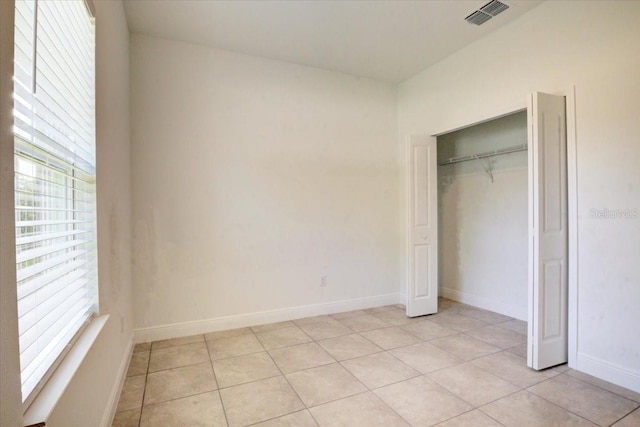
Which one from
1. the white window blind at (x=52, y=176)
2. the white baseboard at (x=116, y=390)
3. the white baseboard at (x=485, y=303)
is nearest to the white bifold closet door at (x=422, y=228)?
the white baseboard at (x=485, y=303)

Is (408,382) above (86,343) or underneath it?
underneath

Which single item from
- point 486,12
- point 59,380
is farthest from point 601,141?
point 59,380

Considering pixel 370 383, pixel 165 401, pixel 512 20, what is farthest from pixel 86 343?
pixel 512 20

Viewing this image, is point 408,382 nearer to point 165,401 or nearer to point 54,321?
point 165,401

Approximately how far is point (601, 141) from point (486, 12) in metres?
1.50

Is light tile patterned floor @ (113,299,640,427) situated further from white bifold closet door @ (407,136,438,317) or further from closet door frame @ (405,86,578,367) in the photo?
white bifold closet door @ (407,136,438,317)

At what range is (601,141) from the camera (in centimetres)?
245

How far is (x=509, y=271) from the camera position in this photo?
3854 millimetres

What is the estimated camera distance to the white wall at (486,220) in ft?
12.3

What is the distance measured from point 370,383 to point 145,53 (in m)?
3.65

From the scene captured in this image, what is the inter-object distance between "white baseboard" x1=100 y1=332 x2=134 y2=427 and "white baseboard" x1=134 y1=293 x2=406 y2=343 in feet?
1.18

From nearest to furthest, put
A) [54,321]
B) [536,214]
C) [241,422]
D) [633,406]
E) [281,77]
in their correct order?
[54,321]
[241,422]
[633,406]
[536,214]
[281,77]

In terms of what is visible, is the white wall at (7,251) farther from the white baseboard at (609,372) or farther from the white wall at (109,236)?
the white baseboard at (609,372)

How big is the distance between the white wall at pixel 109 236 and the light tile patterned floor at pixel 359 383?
0.37m
